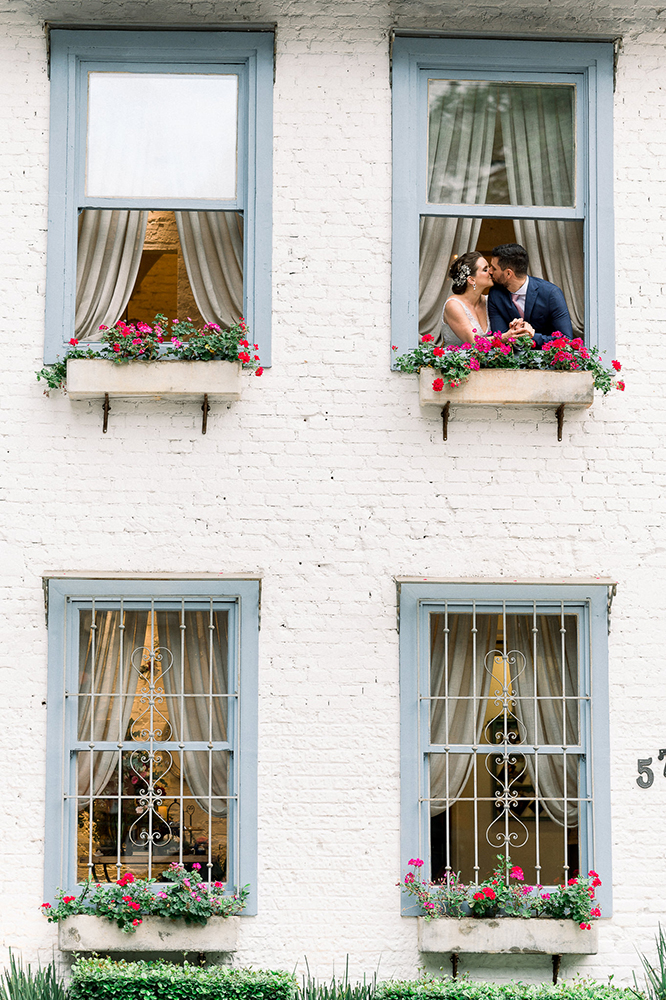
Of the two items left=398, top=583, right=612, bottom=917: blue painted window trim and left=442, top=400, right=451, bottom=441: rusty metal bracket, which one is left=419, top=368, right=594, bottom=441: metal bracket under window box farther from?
left=398, top=583, right=612, bottom=917: blue painted window trim

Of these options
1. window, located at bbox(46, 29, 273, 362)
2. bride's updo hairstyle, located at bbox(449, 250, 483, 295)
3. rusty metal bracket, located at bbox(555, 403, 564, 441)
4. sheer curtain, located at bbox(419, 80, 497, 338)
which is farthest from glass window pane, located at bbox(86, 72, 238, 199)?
rusty metal bracket, located at bbox(555, 403, 564, 441)

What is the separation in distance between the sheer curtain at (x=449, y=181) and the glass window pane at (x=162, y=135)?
122 centimetres

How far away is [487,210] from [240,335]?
1.73 meters

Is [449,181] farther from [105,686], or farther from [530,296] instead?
[105,686]

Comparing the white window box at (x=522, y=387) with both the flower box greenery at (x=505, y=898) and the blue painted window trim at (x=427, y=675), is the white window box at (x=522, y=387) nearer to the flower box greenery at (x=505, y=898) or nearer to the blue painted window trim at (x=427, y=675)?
the blue painted window trim at (x=427, y=675)

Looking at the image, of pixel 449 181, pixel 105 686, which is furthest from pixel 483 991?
pixel 449 181

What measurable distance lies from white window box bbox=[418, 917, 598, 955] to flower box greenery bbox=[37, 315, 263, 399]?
3.17m

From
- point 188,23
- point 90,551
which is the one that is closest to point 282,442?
point 90,551

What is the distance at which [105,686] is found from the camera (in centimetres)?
611

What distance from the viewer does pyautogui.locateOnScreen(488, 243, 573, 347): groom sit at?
20.9ft

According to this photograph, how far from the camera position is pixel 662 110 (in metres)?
6.39

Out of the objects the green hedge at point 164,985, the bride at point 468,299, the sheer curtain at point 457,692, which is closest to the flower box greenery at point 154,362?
the bride at point 468,299

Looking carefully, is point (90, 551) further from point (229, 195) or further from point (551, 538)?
point (551, 538)

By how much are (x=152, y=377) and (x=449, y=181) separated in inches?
86.4
